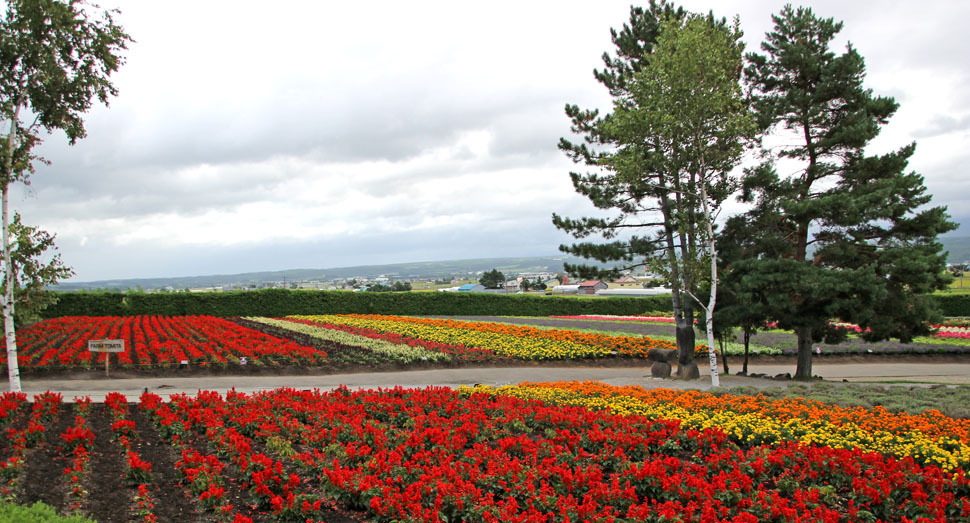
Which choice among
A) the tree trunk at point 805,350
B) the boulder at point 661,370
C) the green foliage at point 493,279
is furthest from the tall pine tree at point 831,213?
the green foliage at point 493,279

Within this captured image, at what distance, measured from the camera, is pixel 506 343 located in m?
24.0

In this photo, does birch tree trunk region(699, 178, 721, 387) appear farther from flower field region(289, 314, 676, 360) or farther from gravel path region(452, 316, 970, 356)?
gravel path region(452, 316, 970, 356)

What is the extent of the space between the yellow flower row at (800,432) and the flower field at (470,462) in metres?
0.04

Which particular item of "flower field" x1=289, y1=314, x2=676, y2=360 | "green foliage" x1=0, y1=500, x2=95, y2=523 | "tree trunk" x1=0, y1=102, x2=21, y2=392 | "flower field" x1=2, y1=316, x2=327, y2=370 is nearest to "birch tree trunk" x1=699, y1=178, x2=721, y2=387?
"flower field" x1=289, y1=314, x2=676, y2=360

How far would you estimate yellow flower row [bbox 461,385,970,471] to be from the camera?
7289 mm

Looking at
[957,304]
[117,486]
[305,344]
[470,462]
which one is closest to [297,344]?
[305,344]

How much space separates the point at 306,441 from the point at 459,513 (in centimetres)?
348

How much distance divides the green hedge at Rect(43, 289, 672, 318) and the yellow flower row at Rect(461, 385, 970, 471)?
26.0 meters

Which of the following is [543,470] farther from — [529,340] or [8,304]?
[529,340]

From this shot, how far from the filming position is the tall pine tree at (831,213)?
50.5 ft

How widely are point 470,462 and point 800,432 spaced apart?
5.01 meters

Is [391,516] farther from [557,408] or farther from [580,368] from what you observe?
[580,368]

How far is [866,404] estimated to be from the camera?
10414mm

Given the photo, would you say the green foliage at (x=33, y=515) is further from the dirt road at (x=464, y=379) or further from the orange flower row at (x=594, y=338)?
the orange flower row at (x=594, y=338)
